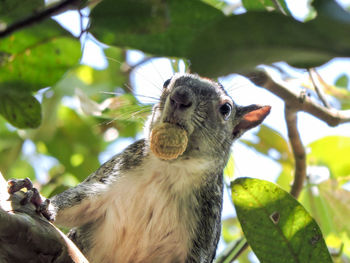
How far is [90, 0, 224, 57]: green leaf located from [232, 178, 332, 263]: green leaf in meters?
0.64

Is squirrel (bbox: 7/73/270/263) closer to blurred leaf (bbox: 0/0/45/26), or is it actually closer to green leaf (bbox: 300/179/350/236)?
green leaf (bbox: 300/179/350/236)

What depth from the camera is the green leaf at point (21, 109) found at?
168cm

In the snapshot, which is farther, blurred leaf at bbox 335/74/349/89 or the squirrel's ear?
blurred leaf at bbox 335/74/349/89

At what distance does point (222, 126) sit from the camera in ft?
7.88

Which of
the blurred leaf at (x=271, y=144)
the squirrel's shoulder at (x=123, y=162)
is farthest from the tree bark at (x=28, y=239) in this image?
the blurred leaf at (x=271, y=144)

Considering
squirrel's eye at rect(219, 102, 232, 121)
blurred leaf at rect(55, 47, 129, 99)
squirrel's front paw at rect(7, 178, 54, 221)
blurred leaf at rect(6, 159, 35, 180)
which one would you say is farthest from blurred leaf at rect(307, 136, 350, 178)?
blurred leaf at rect(6, 159, 35, 180)

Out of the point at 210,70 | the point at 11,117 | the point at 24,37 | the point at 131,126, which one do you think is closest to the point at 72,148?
the point at 131,126

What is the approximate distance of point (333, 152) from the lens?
2.78 metres

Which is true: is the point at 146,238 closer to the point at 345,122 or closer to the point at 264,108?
the point at 264,108

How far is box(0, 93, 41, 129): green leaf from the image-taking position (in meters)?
1.68

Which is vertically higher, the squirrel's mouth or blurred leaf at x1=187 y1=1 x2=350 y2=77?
blurred leaf at x1=187 y1=1 x2=350 y2=77

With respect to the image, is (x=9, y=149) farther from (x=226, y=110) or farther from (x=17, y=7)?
(x=17, y=7)

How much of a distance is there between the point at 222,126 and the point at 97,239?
786 mm

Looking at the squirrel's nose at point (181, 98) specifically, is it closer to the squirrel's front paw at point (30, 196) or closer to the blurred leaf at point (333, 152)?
the squirrel's front paw at point (30, 196)
